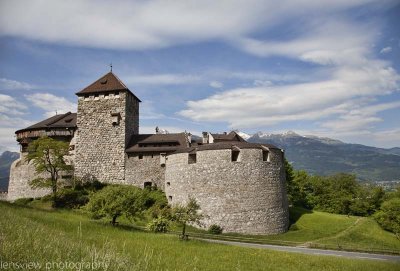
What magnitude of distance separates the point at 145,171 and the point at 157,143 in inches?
172

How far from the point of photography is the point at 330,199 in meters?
55.8

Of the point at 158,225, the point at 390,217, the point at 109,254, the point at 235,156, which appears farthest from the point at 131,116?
the point at 109,254

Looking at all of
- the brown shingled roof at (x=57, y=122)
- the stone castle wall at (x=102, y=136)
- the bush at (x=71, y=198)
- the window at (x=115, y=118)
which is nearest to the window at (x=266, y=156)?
the stone castle wall at (x=102, y=136)

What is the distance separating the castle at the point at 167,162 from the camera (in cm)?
3397

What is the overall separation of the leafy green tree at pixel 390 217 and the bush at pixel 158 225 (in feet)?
95.4

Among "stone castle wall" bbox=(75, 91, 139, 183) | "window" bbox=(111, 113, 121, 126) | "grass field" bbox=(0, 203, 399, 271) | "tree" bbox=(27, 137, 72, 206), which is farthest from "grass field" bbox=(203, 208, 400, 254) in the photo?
"tree" bbox=(27, 137, 72, 206)

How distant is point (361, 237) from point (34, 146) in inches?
1677

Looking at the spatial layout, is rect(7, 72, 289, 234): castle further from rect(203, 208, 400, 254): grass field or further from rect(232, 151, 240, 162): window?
rect(203, 208, 400, 254): grass field

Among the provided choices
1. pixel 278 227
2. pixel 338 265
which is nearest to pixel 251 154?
pixel 278 227

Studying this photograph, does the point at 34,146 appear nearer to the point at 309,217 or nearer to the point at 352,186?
the point at 309,217

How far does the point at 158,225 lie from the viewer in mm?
23875

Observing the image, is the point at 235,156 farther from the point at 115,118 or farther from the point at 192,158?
the point at 115,118

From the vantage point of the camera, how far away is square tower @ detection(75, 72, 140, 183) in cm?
4409

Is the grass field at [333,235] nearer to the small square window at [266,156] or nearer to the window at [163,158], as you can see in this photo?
the small square window at [266,156]
